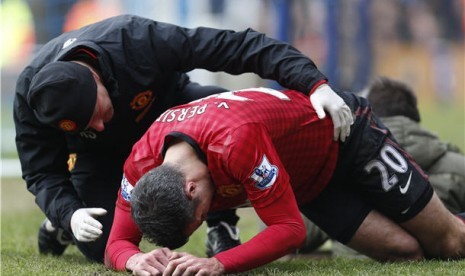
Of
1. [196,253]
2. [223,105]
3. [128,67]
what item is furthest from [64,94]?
[196,253]

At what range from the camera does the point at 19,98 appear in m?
4.60

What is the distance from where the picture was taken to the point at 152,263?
147 inches

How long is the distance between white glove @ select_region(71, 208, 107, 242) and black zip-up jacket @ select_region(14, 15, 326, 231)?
18cm

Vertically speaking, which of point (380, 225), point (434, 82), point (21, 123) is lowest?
point (434, 82)

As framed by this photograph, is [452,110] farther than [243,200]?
Yes

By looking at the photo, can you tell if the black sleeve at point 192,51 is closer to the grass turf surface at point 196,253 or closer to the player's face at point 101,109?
the player's face at point 101,109

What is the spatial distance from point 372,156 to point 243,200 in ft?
Result: 2.25

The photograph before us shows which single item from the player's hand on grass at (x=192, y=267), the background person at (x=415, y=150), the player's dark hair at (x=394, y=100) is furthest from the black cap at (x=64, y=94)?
the player's dark hair at (x=394, y=100)

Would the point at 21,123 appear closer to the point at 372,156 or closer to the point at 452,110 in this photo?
the point at 372,156

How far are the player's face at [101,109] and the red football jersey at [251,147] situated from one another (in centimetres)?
34

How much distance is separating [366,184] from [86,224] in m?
1.34

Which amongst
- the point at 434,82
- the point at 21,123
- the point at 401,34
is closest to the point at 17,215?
the point at 21,123

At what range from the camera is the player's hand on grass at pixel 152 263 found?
371 centimetres

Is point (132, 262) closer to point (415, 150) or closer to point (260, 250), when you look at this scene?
point (260, 250)
